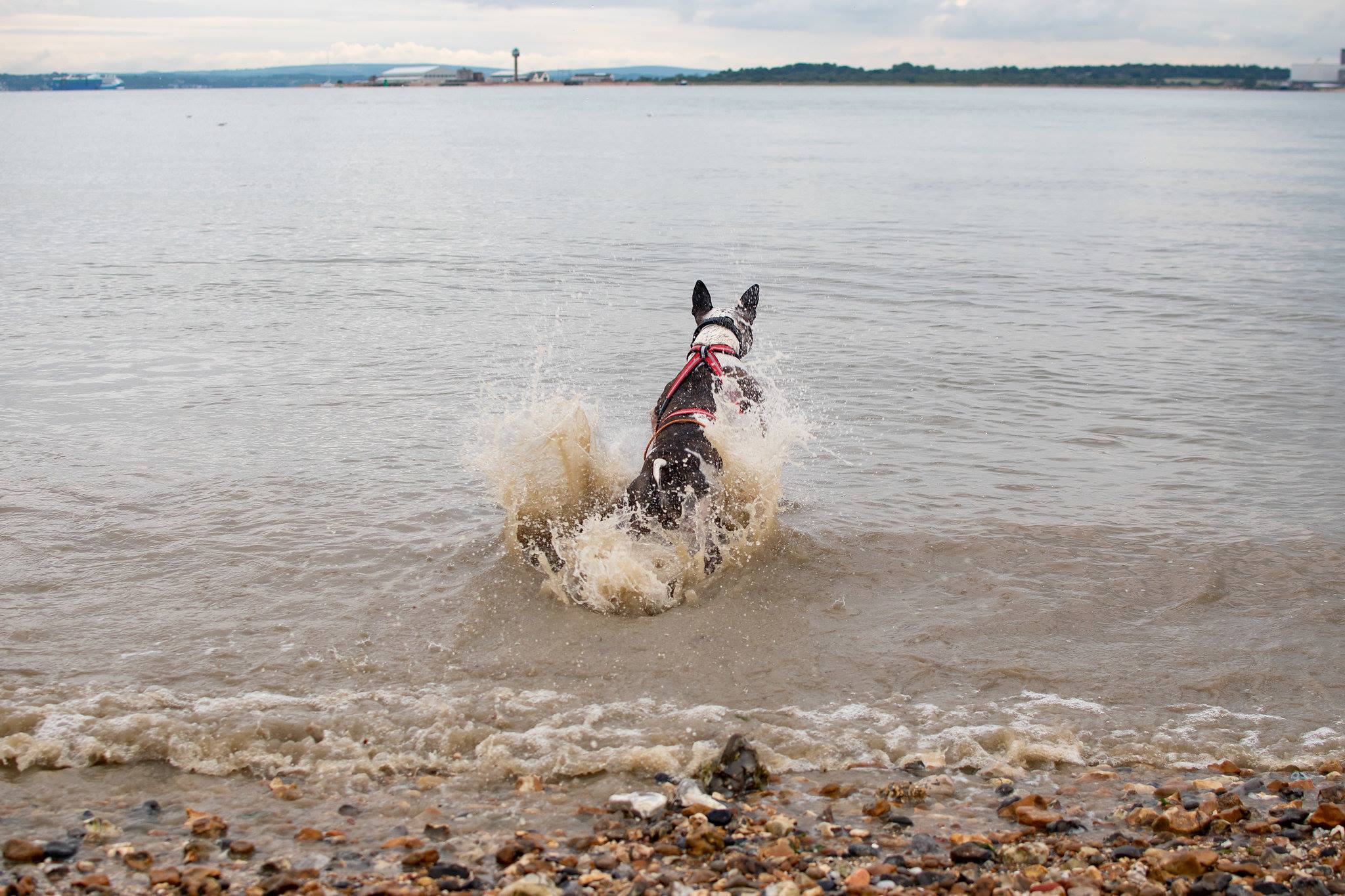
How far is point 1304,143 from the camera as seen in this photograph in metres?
59.4

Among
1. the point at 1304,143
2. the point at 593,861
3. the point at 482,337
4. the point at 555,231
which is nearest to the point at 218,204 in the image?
the point at 555,231

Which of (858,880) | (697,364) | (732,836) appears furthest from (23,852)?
(697,364)

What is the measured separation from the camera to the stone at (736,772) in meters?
4.55

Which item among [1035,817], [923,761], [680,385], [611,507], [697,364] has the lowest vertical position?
[923,761]

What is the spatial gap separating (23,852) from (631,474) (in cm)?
511

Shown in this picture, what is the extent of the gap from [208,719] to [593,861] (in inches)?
90.0

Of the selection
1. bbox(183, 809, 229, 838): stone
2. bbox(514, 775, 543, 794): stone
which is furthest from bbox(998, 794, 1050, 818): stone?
Answer: bbox(183, 809, 229, 838): stone

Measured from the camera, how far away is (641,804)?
4.36 m

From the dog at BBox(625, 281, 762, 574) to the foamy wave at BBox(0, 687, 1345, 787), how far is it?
176 centimetres

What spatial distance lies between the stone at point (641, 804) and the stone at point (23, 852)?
2.09m

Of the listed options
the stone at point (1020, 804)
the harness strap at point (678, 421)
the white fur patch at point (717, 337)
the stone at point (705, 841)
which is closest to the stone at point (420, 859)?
the stone at point (705, 841)

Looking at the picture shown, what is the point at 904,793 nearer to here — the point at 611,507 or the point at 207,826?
the point at 207,826

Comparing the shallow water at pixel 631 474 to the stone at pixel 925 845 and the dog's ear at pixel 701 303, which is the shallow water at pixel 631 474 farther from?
the dog's ear at pixel 701 303

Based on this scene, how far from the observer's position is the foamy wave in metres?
4.79
